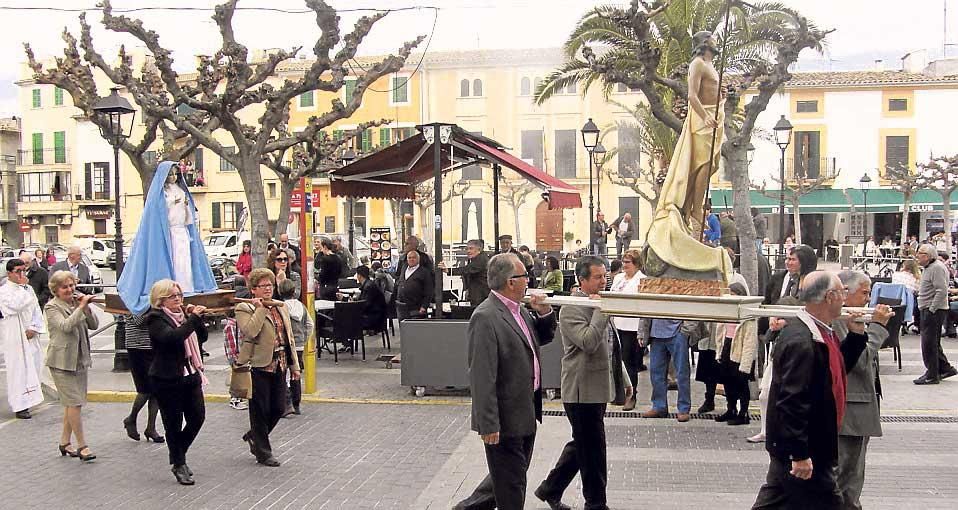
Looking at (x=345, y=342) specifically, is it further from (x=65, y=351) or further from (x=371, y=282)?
(x=65, y=351)

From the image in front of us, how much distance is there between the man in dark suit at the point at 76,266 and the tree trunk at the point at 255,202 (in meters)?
2.77

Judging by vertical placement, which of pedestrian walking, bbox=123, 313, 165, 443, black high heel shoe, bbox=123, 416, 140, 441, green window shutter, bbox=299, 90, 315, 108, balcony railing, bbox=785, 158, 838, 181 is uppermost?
green window shutter, bbox=299, 90, 315, 108

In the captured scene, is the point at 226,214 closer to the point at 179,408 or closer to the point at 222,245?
the point at 222,245

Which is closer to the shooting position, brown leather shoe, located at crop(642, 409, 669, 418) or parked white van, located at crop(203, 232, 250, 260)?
brown leather shoe, located at crop(642, 409, 669, 418)

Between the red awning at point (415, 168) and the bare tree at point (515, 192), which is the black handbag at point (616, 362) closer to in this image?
the red awning at point (415, 168)

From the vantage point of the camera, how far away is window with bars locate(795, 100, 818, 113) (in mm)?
43594

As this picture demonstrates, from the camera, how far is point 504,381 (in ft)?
16.9

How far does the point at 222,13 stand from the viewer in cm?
1588

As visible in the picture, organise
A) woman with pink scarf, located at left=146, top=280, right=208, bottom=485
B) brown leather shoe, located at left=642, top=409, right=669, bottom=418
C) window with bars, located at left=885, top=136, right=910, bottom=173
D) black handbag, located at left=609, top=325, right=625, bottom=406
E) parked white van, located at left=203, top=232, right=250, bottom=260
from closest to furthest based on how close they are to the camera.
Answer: woman with pink scarf, located at left=146, top=280, right=208, bottom=485, black handbag, located at left=609, top=325, right=625, bottom=406, brown leather shoe, located at left=642, top=409, right=669, bottom=418, parked white van, located at left=203, top=232, right=250, bottom=260, window with bars, located at left=885, top=136, right=910, bottom=173

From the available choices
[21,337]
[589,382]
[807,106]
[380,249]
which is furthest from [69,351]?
[807,106]

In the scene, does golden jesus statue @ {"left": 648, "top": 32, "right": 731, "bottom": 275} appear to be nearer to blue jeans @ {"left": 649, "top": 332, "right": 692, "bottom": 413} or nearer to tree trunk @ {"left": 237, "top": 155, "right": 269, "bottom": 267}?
blue jeans @ {"left": 649, "top": 332, "right": 692, "bottom": 413}

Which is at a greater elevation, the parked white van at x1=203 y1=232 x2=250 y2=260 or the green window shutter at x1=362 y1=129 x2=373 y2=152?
the green window shutter at x1=362 y1=129 x2=373 y2=152

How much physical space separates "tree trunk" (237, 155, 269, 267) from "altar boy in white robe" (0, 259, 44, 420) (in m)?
6.36

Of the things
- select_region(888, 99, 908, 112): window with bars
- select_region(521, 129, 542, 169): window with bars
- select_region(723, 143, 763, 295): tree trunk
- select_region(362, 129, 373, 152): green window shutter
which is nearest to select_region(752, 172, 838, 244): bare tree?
select_region(888, 99, 908, 112): window with bars
